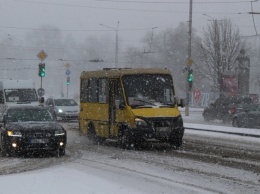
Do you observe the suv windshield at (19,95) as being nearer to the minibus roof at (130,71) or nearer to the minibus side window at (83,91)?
the minibus side window at (83,91)

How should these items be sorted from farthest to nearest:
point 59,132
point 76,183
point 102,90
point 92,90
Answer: point 92,90 < point 102,90 < point 59,132 < point 76,183

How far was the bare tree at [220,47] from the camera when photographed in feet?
197

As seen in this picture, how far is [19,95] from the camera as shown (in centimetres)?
3256

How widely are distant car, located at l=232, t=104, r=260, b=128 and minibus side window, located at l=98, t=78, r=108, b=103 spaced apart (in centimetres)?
1180

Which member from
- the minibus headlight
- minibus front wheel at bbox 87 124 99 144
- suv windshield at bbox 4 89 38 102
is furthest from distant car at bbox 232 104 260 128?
the minibus headlight

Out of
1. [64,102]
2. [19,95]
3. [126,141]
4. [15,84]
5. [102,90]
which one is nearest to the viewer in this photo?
[126,141]

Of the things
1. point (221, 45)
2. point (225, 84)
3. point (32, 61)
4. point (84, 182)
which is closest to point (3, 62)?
point (32, 61)

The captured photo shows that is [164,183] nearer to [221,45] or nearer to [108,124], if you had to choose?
[108,124]

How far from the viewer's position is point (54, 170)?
13.8 meters

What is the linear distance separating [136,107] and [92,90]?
3441 millimetres

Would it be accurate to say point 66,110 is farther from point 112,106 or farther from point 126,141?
point 126,141

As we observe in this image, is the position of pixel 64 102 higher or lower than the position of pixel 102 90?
lower

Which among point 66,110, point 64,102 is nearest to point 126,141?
point 66,110

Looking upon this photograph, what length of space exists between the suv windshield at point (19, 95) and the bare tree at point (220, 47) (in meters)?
29.1
